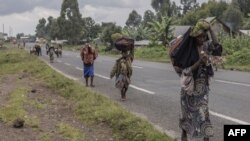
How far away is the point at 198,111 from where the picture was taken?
7.32 m

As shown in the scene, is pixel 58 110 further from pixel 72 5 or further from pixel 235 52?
pixel 72 5

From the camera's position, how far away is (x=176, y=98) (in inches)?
520

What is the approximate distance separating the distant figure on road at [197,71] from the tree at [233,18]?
8213cm

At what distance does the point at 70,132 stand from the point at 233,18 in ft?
270

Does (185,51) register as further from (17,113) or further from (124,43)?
(124,43)

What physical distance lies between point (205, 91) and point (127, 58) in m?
5.82

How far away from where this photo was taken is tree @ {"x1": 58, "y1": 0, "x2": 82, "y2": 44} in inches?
→ 3861

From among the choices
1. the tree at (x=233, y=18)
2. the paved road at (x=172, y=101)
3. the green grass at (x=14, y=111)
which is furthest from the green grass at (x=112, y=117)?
the tree at (x=233, y=18)

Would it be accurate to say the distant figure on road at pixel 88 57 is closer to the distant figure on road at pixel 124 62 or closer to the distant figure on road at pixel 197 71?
the distant figure on road at pixel 124 62

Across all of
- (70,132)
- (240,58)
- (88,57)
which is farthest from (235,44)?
(70,132)

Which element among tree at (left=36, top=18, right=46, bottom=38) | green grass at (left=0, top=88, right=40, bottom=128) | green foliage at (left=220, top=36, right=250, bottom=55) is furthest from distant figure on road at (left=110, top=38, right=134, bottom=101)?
tree at (left=36, top=18, right=46, bottom=38)

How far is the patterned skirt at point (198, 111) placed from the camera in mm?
7281

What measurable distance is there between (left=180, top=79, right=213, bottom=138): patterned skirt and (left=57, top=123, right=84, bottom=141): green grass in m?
2.00

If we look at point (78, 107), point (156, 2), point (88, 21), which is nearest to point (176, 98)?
point (78, 107)
